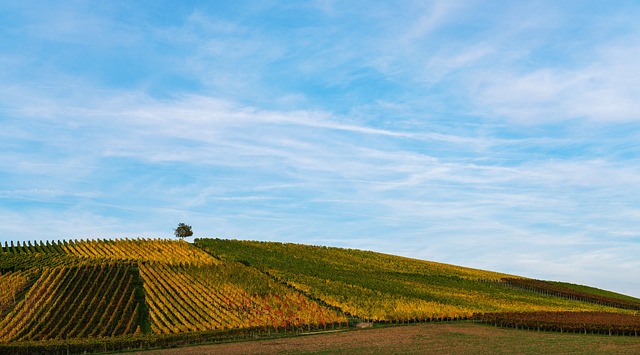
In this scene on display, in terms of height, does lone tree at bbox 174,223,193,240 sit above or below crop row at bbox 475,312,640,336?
above

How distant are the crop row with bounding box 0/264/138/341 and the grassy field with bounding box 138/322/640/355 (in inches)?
515

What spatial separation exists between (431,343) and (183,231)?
87163mm

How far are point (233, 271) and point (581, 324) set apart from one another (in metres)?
44.6

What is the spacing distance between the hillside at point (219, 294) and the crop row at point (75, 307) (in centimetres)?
18

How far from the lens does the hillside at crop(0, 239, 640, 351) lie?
191ft

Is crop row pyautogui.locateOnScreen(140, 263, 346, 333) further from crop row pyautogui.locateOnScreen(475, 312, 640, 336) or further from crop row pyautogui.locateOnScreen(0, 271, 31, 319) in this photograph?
crop row pyautogui.locateOnScreen(475, 312, 640, 336)

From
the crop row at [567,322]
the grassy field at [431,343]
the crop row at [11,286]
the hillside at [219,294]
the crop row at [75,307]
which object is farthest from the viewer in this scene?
the crop row at [11,286]

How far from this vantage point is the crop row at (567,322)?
5972 centimetres

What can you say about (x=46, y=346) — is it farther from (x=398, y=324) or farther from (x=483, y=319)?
(x=483, y=319)

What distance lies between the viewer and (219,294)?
70.6 meters

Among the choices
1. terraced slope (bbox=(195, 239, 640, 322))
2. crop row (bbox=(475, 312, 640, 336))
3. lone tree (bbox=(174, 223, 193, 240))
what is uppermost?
lone tree (bbox=(174, 223, 193, 240))

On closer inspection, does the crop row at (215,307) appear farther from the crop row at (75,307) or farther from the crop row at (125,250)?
the crop row at (125,250)

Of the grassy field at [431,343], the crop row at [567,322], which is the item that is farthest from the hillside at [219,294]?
the grassy field at [431,343]

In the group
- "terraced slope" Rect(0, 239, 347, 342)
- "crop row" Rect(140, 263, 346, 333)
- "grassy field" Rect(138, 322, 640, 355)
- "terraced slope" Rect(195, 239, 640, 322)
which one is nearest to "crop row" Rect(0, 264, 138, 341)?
"terraced slope" Rect(0, 239, 347, 342)
